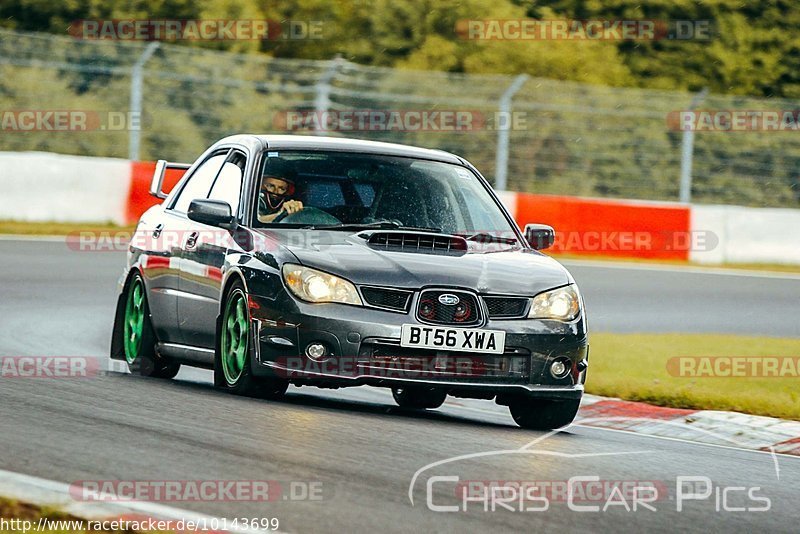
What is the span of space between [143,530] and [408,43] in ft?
118

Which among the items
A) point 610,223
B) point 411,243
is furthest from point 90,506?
point 610,223

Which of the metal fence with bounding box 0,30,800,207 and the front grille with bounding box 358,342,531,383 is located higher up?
the metal fence with bounding box 0,30,800,207

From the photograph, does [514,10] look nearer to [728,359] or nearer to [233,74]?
[233,74]

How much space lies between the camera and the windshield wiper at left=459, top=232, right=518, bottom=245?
9617 millimetres

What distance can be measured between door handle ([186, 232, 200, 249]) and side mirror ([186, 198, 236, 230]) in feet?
1.45

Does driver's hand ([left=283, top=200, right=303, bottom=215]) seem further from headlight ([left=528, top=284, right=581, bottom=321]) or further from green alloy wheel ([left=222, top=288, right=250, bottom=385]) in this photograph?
headlight ([left=528, top=284, right=581, bottom=321])

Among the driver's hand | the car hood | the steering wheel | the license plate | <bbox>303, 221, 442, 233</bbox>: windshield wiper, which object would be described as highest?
the driver's hand

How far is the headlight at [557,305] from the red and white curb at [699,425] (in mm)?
1155

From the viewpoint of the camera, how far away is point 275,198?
9.53 meters

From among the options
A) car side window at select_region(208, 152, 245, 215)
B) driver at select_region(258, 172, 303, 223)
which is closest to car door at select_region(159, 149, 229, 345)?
car side window at select_region(208, 152, 245, 215)

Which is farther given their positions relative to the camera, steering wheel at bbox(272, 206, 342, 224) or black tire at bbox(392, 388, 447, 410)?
black tire at bbox(392, 388, 447, 410)

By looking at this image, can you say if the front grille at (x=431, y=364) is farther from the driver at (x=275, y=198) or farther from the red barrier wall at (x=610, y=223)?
the red barrier wall at (x=610, y=223)

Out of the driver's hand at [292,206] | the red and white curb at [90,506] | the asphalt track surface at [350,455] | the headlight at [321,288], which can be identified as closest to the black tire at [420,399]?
the asphalt track surface at [350,455]

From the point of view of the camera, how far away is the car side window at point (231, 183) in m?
9.72
